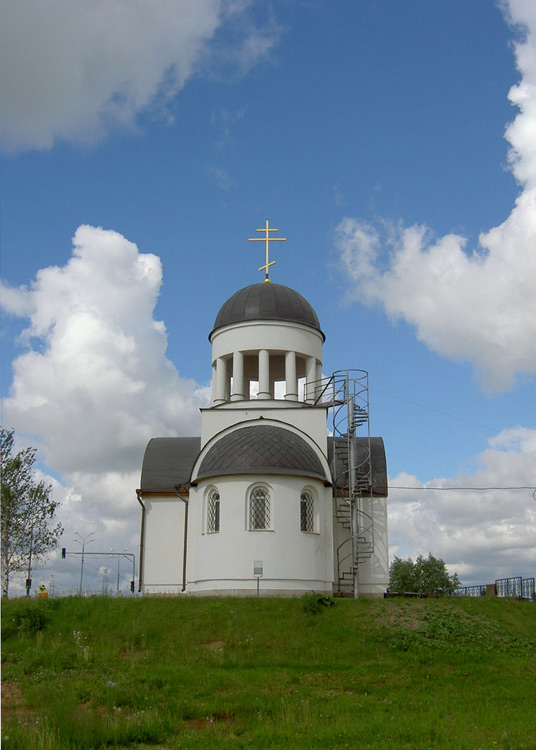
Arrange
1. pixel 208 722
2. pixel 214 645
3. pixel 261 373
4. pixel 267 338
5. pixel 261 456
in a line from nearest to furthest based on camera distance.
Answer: pixel 208 722 → pixel 214 645 → pixel 261 456 → pixel 261 373 → pixel 267 338

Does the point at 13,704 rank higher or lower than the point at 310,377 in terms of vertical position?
lower

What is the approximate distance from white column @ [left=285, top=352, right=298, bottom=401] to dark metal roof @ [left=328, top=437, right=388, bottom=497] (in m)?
2.00

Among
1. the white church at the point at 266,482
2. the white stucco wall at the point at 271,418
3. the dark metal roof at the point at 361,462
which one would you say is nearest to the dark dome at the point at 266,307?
the white church at the point at 266,482

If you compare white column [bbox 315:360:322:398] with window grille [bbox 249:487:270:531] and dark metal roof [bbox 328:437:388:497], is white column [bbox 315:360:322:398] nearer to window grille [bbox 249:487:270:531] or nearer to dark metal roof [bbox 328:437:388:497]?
dark metal roof [bbox 328:437:388:497]

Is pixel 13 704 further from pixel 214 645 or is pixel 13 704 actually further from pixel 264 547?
pixel 264 547

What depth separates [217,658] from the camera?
14.8 meters

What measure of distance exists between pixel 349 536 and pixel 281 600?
200 inches

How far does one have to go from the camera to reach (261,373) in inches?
960

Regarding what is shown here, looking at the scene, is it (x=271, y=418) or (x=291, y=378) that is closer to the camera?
(x=271, y=418)

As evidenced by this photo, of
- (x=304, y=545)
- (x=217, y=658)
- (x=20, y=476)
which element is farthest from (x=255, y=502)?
(x=20, y=476)

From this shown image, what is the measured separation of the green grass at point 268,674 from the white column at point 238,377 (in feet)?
25.4

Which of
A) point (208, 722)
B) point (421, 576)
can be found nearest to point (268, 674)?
point (208, 722)

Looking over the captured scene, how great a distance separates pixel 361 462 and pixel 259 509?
5.26 metres

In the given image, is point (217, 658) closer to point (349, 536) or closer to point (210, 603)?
point (210, 603)
